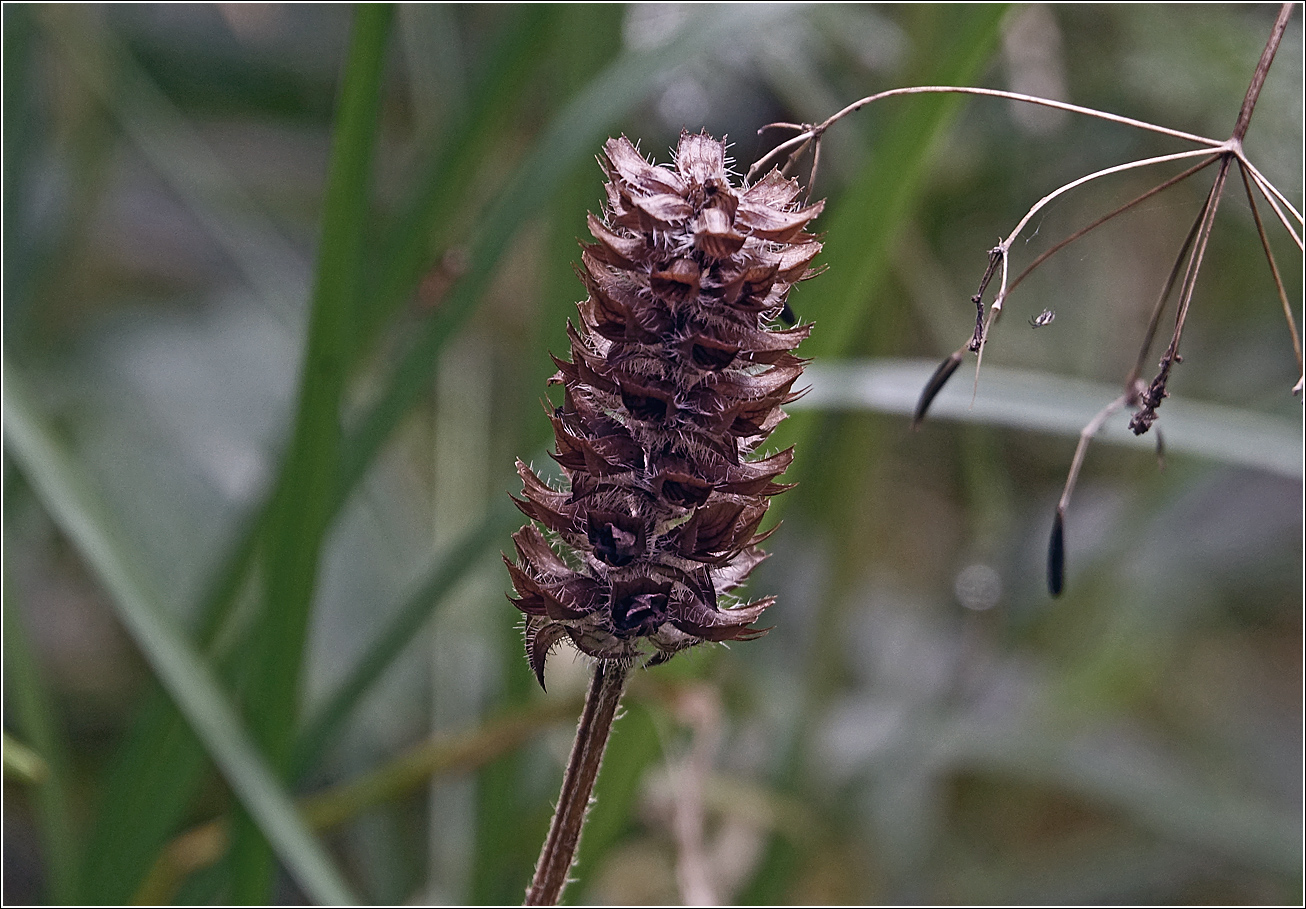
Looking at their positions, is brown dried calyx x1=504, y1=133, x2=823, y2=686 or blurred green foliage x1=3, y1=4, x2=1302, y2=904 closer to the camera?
brown dried calyx x1=504, y1=133, x2=823, y2=686

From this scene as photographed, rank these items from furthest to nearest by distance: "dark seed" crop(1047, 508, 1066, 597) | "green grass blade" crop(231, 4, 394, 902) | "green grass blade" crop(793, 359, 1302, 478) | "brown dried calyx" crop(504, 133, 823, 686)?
"green grass blade" crop(793, 359, 1302, 478)
"green grass blade" crop(231, 4, 394, 902)
"dark seed" crop(1047, 508, 1066, 597)
"brown dried calyx" crop(504, 133, 823, 686)

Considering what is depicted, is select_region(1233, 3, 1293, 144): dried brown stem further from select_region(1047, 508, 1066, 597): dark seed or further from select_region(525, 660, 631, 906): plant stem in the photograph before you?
select_region(525, 660, 631, 906): plant stem

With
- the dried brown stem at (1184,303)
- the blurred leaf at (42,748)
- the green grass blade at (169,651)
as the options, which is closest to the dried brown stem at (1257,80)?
the dried brown stem at (1184,303)

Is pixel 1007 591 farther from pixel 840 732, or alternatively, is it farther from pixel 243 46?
pixel 243 46

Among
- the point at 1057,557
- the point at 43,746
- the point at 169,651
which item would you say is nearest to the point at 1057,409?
the point at 1057,557

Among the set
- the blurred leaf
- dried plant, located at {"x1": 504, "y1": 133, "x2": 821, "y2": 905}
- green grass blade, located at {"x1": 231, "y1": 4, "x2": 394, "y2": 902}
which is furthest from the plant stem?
the blurred leaf

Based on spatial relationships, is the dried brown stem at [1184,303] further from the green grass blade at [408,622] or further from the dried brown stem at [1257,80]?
the green grass blade at [408,622]

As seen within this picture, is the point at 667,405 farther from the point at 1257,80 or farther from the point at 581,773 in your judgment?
the point at 1257,80
